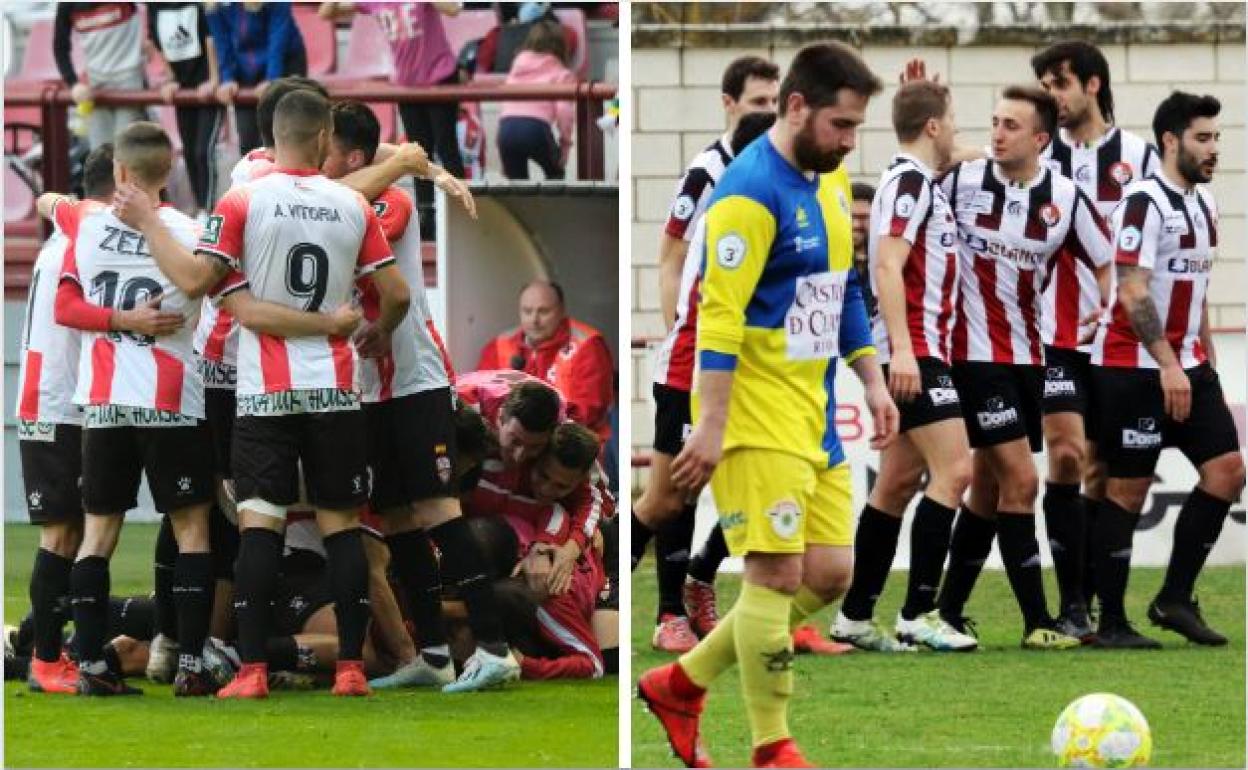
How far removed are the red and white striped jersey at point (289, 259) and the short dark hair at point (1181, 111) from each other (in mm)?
3337

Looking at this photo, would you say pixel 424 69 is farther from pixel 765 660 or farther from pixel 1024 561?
pixel 765 660

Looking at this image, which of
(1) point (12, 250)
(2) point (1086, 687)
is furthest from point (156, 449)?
(1) point (12, 250)

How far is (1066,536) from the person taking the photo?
936cm

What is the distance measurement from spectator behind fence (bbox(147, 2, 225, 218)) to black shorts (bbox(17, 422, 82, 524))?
5.78 meters

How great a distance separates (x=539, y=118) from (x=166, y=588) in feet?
15.5

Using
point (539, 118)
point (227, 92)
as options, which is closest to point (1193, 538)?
point (539, 118)

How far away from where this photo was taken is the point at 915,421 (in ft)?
27.9

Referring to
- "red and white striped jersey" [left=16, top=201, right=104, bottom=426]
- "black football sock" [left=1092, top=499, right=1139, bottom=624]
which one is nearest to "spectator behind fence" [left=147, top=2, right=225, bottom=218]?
"red and white striped jersey" [left=16, top=201, right=104, bottom=426]

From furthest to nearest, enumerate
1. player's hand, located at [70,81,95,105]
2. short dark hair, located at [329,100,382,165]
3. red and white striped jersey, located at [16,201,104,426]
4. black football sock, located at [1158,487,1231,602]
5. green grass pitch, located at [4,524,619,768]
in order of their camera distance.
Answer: player's hand, located at [70,81,95,105] < black football sock, located at [1158,487,1231,602] < short dark hair, located at [329,100,382,165] < red and white striped jersey, located at [16,201,104,426] < green grass pitch, located at [4,524,619,768]

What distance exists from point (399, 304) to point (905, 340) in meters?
1.71

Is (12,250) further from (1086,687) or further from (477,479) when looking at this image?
(1086,687)

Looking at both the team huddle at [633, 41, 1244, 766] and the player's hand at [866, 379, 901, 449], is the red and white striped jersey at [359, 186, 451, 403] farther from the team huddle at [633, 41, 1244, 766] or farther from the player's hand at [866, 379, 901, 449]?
the player's hand at [866, 379, 901, 449]

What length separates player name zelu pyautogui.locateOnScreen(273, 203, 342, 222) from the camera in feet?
23.6

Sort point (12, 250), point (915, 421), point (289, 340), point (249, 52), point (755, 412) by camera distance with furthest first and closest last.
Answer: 1. point (12, 250)
2. point (249, 52)
3. point (915, 421)
4. point (289, 340)
5. point (755, 412)
